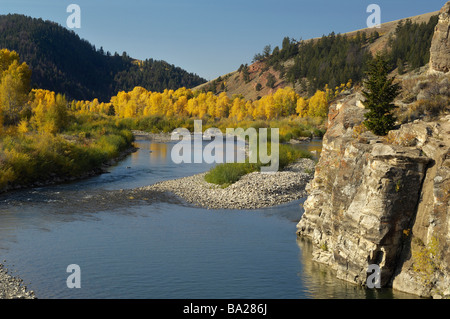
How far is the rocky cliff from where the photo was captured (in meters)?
13.2

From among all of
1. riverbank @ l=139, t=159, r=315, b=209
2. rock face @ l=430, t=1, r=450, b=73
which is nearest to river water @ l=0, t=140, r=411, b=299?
riverbank @ l=139, t=159, r=315, b=209

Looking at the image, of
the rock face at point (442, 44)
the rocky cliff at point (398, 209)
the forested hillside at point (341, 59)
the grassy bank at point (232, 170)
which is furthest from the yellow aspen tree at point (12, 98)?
the forested hillside at point (341, 59)

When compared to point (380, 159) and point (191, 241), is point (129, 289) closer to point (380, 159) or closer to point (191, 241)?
point (191, 241)

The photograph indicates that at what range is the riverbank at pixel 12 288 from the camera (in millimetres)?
14016

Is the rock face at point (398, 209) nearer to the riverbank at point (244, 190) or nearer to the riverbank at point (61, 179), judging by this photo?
the riverbank at point (244, 190)

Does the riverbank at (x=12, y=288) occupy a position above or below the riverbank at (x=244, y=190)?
below

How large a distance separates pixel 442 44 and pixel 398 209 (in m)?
10.1

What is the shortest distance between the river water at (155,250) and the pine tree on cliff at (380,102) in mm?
6281

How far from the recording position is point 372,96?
1780 cm

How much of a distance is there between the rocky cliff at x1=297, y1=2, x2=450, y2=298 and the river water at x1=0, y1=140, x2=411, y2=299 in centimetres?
105

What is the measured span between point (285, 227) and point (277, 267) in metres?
5.88

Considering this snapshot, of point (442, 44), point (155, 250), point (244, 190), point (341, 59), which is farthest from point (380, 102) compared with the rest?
point (341, 59)

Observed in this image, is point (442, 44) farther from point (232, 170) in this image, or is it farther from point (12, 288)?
point (12, 288)

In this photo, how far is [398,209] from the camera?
46.1 ft
